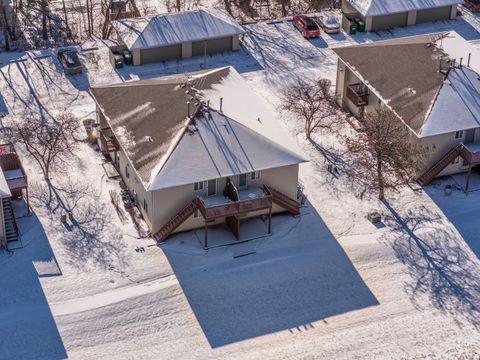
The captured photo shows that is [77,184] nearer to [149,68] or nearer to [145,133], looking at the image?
[145,133]

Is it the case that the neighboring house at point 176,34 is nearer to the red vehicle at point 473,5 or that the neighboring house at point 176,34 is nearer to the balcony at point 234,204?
the balcony at point 234,204

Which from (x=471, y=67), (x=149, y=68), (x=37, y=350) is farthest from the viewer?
(x=149, y=68)

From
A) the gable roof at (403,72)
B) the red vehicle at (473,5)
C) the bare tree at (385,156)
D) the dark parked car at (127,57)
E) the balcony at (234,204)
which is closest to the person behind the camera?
the balcony at (234,204)

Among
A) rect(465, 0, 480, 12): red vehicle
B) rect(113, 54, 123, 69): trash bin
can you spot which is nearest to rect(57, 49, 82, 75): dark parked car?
rect(113, 54, 123, 69): trash bin

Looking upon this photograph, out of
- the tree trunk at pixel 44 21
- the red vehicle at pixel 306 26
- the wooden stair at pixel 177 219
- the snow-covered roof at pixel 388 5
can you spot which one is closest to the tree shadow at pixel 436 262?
the wooden stair at pixel 177 219

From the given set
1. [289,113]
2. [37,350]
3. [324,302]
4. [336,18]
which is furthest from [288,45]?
[37,350]

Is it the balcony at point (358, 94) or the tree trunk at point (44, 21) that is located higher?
the tree trunk at point (44, 21)

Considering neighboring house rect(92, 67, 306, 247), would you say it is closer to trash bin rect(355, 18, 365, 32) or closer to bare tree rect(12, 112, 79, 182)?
bare tree rect(12, 112, 79, 182)
